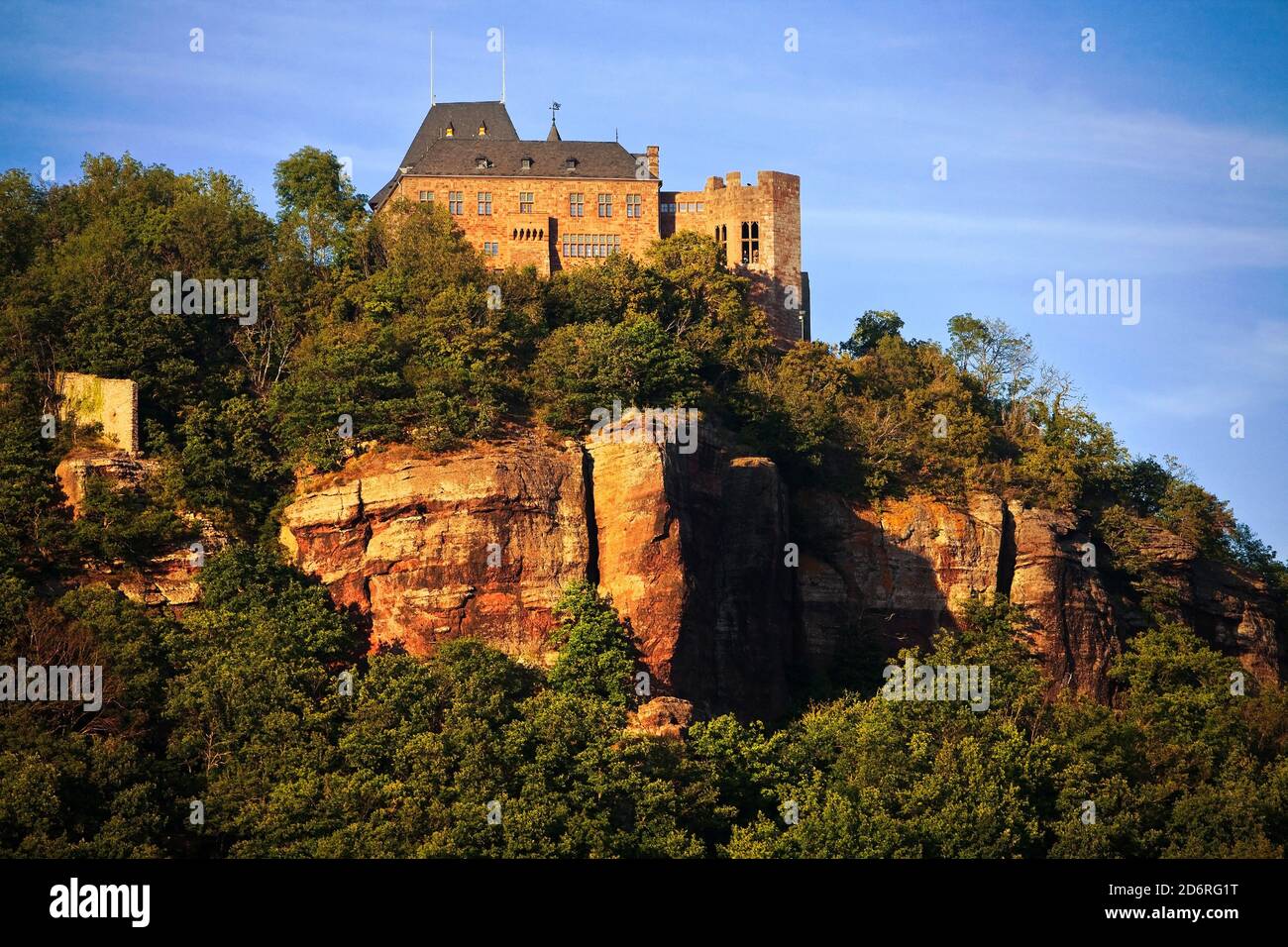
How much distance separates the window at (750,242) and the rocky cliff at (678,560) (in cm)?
1791

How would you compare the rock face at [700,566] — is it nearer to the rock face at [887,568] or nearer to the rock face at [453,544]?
the rock face at [453,544]

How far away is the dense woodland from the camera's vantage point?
71.8m

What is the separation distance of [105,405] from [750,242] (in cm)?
3266

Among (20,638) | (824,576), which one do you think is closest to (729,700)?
(824,576)

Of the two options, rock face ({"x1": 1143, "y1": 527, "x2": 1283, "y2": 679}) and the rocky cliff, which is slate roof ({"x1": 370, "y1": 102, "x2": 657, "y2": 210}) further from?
rock face ({"x1": 1143, "y1": 527, "x2": 1283, "y2": 679})

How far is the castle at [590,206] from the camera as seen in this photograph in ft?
339

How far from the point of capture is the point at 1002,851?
247ft

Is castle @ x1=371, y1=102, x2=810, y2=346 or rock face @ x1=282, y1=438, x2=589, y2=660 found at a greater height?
castle @ x1=371, y1=102, x2=810, y2=346

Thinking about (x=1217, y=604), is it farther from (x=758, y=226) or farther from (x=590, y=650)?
(x=590, y=650)

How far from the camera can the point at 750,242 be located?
106375mm

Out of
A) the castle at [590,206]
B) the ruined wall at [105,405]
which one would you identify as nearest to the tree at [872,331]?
the castle at [590,206]

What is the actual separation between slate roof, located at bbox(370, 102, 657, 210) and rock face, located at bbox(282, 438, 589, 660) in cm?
2576

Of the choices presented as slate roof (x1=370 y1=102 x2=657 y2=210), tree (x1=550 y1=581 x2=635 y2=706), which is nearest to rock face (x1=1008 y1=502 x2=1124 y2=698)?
tree (x1=550 y1=581 x2=635 y2=706)

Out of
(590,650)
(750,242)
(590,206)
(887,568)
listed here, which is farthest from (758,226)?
(590,650)
